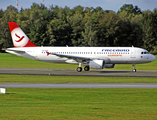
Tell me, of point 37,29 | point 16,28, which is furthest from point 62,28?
point 16,28

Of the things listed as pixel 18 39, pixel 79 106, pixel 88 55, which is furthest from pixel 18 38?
pixel 79 106

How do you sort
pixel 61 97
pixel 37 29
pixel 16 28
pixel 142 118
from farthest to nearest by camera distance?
pixel 37 29, pixel 16 28, pixel 61 97, pixel 142 118

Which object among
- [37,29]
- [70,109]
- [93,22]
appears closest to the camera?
[70,109]

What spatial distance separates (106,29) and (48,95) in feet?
340

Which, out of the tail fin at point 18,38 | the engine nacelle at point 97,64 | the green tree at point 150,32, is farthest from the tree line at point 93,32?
the engine nacelle at point 97,64

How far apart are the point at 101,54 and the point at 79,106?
31613mm

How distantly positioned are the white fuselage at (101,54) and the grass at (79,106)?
24.8 meters

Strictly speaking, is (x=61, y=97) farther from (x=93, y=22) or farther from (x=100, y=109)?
(x=93, y=22)

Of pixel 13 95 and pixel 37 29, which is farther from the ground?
pixel 37 29

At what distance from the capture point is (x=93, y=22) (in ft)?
424

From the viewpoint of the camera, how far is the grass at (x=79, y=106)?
1527 centimetres

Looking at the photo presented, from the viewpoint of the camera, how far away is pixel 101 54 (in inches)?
1940

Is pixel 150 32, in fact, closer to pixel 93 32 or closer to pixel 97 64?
pixel 93 32

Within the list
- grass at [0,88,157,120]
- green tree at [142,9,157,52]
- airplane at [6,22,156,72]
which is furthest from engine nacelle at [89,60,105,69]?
green tree at [142,9,157,52]
